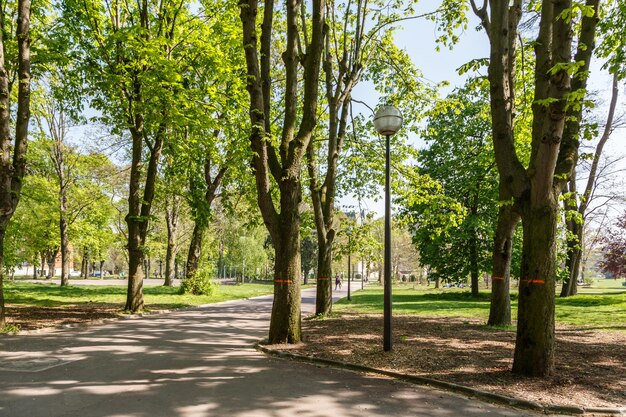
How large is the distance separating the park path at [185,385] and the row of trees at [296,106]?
1.71 metres

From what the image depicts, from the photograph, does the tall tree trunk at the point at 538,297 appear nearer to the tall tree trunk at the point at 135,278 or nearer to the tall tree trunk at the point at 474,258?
the tall tree trunk at the point at 135,278

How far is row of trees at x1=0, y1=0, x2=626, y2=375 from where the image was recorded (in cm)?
605

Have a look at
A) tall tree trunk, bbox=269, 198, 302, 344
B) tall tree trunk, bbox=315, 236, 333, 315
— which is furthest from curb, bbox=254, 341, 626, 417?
tall tree trunk, bbox=315, 236, 333, 315

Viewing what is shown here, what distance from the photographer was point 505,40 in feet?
22.9

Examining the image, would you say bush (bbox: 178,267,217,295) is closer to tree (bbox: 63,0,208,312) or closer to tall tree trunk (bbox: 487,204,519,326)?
tree (bbox: 63,0,208,312)

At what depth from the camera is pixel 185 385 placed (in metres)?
5.64

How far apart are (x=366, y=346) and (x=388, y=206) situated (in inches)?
115

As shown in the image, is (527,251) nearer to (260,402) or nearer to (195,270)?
(260,402)

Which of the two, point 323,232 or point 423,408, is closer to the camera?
point 423,408

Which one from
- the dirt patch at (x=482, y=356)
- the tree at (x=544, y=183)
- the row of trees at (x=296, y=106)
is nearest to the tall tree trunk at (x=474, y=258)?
the row of trees at (x=296, y=106)

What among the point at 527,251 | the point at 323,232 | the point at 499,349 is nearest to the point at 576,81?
the point at 527,251

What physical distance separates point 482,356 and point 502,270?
4.92m

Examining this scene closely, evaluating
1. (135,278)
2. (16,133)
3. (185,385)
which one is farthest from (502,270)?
(16,133)

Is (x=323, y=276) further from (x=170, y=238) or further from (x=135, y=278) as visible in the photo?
(x=170, y=238)
